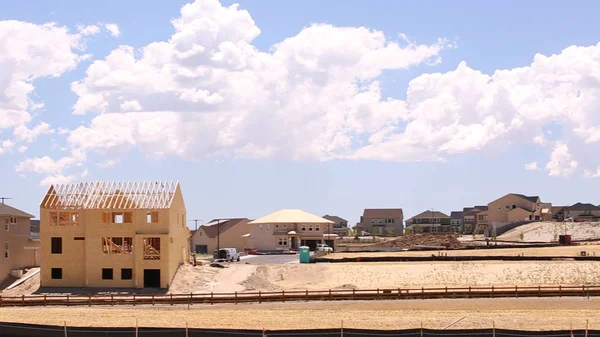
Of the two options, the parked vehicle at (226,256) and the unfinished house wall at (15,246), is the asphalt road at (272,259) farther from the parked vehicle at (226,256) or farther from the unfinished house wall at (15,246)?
the unfinished house wall at (15,246)

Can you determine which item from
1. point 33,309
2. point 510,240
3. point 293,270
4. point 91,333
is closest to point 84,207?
Result: point 33,309

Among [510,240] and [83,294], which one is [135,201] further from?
[510,240]

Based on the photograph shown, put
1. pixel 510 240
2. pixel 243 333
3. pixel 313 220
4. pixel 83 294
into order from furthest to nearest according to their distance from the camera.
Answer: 1. pixel 510 240
2. pixel 313 220
3. pixel 83 294
4. pixel 243 333

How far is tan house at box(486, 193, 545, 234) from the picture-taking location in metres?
160

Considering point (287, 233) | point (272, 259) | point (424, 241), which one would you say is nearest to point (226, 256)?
point (272, 259)

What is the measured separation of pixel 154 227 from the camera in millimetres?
68312

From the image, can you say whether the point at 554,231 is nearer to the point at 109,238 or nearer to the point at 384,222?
the point at 384,222

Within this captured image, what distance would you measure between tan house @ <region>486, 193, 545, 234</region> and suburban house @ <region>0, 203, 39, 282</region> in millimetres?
103672

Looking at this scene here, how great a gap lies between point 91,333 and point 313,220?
80.8m

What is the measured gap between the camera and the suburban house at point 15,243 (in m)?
71.7

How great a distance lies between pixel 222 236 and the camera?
12194 cm

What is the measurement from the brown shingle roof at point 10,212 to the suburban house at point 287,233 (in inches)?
1705

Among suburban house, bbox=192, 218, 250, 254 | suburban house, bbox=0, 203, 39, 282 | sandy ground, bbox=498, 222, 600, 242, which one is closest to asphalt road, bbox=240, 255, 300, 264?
suburban house, bbox=192, 218, 250, 254

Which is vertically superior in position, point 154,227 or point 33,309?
point 154,227
